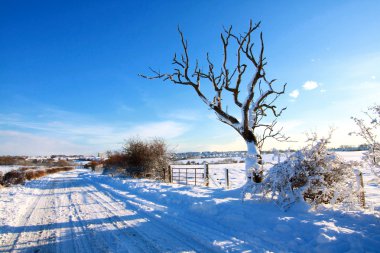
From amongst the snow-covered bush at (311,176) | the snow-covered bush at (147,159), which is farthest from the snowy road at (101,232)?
the snow-covered bush at (147,159)

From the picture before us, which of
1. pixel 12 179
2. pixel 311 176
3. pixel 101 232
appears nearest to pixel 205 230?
pixel 101 232

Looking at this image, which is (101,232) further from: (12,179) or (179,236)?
(12,179)

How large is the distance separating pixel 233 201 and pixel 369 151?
3.95 metres

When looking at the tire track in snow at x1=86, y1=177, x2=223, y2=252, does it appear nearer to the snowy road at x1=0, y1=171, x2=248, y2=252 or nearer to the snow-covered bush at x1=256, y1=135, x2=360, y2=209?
the snowy road at x1=0, y1=171, x2=248, y2=252

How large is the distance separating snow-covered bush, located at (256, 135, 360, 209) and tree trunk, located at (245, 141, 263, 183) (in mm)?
1606

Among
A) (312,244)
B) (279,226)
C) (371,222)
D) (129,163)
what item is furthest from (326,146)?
(129,163)

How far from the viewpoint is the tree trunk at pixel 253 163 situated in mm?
9375

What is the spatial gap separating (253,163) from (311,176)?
9.40 ft

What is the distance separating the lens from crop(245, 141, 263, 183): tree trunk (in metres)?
9.38

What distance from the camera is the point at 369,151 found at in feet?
20.6

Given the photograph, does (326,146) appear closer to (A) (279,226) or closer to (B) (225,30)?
(A) (279,226)

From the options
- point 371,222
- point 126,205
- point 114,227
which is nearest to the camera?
point 371,222

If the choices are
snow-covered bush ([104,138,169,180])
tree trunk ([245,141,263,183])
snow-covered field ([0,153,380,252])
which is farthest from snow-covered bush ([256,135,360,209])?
snow-covered bush ([104,138,169,180])

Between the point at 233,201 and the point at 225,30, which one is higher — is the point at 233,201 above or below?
below
